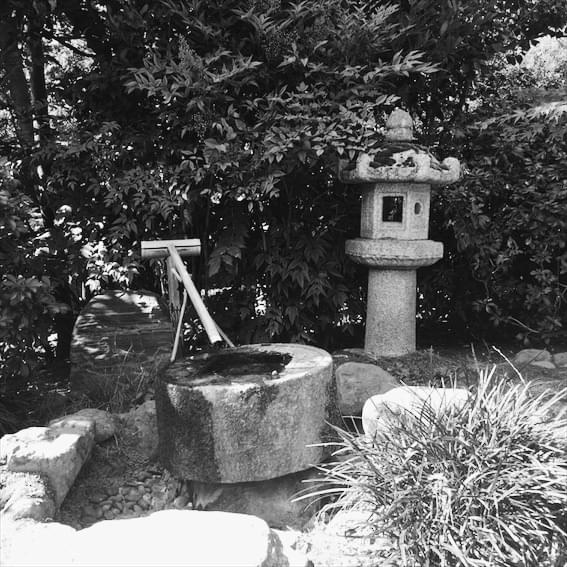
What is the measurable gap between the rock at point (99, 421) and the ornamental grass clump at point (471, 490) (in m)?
1.68

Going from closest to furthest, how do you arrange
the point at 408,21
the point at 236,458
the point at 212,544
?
the point at 212,544, the point at 236,458, the point at 408,21

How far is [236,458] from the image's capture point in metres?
2.99

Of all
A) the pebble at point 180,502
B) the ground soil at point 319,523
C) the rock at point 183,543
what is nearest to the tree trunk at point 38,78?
the ground soil at point 319,523

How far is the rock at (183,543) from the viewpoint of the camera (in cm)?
204

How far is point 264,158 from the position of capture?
4.13 meters

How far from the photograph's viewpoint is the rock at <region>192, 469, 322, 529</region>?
317 centimetres

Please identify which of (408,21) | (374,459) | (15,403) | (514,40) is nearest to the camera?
(374,459)

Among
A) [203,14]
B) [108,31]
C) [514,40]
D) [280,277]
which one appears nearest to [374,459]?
[280,277]

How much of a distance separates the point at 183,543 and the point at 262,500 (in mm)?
1126

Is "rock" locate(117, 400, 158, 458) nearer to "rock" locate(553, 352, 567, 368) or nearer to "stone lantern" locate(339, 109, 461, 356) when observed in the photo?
"stone lantern" locate(339, 109, 461, 356)

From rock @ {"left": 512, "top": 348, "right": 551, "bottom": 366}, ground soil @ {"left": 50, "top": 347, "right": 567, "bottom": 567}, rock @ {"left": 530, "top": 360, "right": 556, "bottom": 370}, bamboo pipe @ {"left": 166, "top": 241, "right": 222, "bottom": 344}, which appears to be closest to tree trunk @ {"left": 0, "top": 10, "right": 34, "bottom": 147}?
bamboo pipe @ {"left": 166, "top": 241, "right": 222, "bottom": 344}

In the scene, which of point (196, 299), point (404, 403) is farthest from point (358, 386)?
point (196, 299)

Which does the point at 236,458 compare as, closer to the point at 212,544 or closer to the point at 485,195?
the point at 212,544

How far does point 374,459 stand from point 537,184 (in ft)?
12.1
